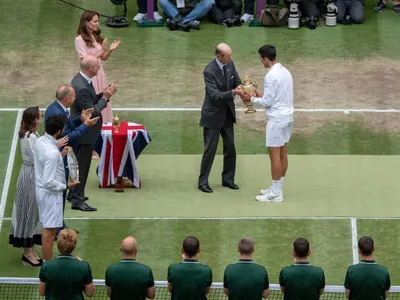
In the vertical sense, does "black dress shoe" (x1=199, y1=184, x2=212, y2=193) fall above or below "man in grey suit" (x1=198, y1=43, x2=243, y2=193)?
below

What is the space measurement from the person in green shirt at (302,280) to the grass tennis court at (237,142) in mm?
3109

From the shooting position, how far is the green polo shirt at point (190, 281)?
Answer: 50.2 feet

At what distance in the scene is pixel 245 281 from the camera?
15242 mm

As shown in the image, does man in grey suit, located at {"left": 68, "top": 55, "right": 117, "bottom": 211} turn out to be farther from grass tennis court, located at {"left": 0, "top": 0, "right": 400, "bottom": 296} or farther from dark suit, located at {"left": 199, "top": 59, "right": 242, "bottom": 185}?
dark suit, located at {"left": 199, "top": 59, "right": 242, "bottom": 185}

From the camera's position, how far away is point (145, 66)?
26.5 m

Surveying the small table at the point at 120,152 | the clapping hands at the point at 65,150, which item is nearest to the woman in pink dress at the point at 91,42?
the small table at the point at 120,152

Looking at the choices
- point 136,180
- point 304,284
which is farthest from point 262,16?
point 304,284

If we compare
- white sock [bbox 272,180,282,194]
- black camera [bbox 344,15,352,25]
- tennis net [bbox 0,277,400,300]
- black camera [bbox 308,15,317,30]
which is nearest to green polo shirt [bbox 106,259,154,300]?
tennis net [bbox 0,277,400,300]

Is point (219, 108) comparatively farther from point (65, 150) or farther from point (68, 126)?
point (65, 150)

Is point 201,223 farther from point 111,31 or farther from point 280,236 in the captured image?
point 111,31

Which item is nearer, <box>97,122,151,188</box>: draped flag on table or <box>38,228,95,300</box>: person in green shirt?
<box>38,228,95,300</box>: person in green shirt

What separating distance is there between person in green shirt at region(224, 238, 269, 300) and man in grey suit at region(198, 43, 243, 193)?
5676 millimetres

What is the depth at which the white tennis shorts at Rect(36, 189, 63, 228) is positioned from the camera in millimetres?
18000

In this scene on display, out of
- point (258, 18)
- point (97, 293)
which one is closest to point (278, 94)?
point (97, 293)
